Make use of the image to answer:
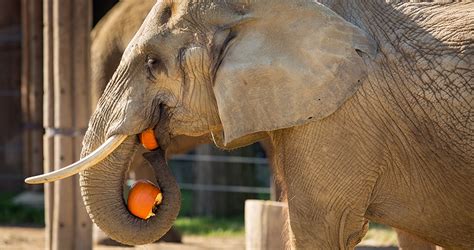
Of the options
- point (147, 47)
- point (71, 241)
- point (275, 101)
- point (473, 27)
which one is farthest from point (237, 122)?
point (71, 241)

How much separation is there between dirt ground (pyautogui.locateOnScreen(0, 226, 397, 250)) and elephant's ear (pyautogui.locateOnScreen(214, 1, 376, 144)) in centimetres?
346

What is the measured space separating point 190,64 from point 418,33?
3.30ft

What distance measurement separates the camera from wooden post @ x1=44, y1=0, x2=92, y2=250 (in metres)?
7.93

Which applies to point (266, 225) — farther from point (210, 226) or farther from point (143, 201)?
Answer: point (210, 226)

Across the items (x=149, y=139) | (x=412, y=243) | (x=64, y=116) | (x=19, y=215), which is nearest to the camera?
(x=149, y=139)

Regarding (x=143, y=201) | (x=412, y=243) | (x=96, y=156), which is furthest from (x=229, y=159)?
(x=96, y=156)

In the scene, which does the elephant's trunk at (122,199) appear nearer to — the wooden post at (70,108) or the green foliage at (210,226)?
the wooden post at (70,108)

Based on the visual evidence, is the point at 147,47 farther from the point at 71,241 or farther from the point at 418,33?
the point at 71,241

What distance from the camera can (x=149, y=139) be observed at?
584cm

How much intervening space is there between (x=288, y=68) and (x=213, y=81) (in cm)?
35

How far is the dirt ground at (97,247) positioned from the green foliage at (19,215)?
1.37 feet

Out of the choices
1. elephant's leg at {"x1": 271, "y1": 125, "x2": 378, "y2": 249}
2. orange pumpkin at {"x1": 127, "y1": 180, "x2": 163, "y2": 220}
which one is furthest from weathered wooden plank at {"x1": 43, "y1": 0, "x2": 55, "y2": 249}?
elephant's leg at {"x1": 271, "y1": 125, "x2": 378, "y2": 249}

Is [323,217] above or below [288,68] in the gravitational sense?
below

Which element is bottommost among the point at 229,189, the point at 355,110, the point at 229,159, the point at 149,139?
the point at 229,189
